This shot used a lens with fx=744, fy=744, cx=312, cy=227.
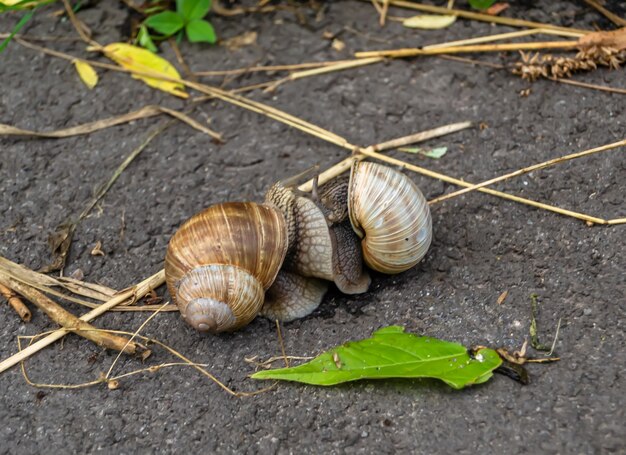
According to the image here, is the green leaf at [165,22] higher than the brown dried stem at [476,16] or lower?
higher

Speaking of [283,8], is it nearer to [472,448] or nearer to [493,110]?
[493,110]

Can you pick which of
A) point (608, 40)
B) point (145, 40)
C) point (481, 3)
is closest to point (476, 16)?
point (481, 3)

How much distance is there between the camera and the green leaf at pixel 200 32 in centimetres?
338

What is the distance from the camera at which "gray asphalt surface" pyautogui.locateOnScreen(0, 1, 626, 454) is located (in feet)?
7.13

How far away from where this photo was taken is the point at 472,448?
2059mm

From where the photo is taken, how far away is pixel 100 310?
2564mm

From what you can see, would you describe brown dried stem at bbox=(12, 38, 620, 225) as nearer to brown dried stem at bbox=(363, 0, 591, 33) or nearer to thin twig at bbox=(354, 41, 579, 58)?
thin twig at bbox=(354, 41, 579, 58)

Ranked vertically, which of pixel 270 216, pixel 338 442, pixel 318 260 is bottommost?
pixel 338 442

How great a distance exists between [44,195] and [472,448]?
1.91 m

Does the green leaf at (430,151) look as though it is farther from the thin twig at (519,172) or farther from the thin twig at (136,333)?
the thin twig at (136,333)

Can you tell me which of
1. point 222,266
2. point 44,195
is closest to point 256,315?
point 222,266

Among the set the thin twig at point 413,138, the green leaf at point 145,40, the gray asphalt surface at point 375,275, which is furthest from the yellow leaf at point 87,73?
the thin twig at point 413,138

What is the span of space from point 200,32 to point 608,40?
1.77 metres

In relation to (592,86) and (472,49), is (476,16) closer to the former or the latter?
(472,49)
